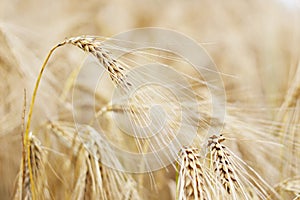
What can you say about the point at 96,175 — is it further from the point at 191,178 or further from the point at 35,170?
the point at 191,178

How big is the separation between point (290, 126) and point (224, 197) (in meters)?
0.41

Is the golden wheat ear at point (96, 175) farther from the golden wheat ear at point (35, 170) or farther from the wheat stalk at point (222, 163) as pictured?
the wheat stalk at point (222, 163)

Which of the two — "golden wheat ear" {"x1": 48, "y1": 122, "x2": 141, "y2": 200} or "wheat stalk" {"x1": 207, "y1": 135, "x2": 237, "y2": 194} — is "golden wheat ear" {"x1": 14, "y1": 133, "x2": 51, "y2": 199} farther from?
"wheat stalk" {"x1": 207, "y1": 135, "x2": 237, "y2": 194}

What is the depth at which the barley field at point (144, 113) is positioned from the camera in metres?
0.64

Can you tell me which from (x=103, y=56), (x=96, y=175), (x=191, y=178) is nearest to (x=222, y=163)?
(x=191, y=178)

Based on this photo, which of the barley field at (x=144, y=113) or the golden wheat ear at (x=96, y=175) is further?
the golden wheat ear at (x=96, y=175)

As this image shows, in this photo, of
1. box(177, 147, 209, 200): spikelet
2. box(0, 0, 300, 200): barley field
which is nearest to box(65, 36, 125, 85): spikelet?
box(0, 0, 300, 200): barley field

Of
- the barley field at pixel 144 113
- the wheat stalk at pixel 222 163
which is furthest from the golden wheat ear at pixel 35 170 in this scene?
the wheat stalk at pixel 222 163

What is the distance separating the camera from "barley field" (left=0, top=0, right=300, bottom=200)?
64 cm

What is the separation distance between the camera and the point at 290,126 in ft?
3.06

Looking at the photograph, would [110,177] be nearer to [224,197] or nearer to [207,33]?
[224,197]

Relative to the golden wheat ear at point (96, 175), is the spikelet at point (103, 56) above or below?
above

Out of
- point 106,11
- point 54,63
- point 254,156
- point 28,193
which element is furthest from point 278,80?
point 106,11

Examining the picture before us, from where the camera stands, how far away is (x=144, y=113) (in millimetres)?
646
